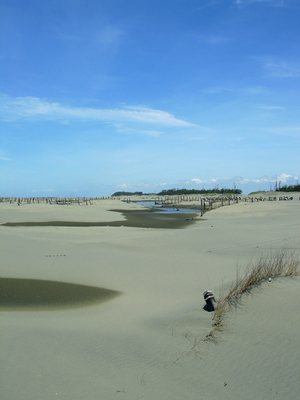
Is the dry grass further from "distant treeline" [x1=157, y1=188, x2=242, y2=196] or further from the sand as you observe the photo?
"distant treeline" [x1=157, y1=188, x2=242, y2=196]

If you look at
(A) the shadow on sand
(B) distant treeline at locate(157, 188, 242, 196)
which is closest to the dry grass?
(A) the shadow on sand

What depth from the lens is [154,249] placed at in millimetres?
11703

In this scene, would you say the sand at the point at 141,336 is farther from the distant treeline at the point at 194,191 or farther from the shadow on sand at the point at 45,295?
the distant treeline at the point at 194,191

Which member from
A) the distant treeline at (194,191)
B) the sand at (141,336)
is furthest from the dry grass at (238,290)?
the distant treeline at (194,191)

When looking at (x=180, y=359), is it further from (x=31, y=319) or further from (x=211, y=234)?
(x=211, y=234)

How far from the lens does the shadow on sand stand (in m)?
6.11

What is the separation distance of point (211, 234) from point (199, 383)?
12.4m

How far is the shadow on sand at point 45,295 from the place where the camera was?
20.0ft

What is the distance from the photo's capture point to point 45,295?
22.2 ft

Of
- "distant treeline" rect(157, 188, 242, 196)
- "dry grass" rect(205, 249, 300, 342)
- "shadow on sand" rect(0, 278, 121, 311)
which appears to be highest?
"distant treeline" rect(157, 188, 242, 196)

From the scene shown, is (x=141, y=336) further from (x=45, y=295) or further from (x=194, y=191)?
(x=194, y=191)

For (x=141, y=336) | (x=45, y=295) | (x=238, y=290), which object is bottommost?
(x=45, y=295)

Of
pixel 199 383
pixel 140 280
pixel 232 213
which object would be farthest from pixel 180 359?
pixel 232 213

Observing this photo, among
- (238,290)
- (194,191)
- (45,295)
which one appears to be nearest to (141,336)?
(238,290)
